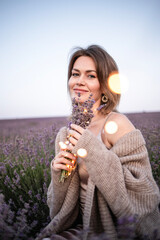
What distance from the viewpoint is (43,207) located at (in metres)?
1.88

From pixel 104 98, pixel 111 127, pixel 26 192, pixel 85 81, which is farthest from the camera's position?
pixel 26 192

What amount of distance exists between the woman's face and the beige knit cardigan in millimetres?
560

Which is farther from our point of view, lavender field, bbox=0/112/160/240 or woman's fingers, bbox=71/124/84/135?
woman's fingers, bbox=71/124/84/135

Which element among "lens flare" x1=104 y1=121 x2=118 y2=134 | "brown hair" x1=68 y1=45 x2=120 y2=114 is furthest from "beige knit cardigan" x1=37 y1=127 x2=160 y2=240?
"brown hair" x1=68 y1=45 x2=120 y2=114

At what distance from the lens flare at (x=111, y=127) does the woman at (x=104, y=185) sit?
2cm

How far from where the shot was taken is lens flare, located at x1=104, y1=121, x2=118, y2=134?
4.39 ft

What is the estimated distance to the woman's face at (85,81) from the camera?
1.53 meters

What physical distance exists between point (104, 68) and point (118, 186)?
109 cm

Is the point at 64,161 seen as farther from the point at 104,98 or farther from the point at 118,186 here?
the point at 104,98

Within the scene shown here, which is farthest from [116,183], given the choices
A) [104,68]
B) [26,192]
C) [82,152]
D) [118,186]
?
[26,192]

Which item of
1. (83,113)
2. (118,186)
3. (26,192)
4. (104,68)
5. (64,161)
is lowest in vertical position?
(26,192)

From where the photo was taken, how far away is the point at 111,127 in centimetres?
136

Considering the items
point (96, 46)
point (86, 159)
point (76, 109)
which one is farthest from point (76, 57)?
point (86, 159)

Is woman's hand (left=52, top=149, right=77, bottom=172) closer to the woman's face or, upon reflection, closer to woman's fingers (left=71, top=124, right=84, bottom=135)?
woman's fingers (left=71, top=124, right=84, bottom=135)
